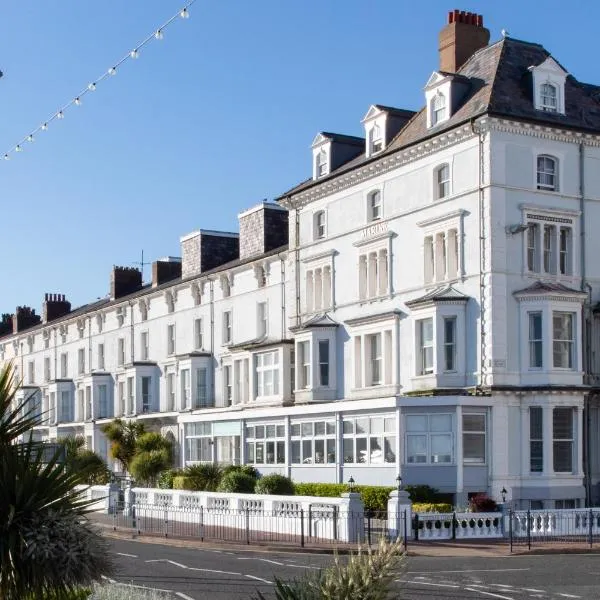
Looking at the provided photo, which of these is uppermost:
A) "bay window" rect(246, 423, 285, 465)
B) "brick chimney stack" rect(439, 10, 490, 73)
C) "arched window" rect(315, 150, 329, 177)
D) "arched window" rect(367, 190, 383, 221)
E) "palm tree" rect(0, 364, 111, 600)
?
"brick chimney stack" rect(439, 10, 490, 73)

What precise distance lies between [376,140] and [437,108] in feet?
12.9

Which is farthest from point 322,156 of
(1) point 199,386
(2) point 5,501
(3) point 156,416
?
(2) point 5,501

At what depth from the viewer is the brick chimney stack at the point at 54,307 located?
7669cm

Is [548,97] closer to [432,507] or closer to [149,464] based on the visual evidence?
[432,507]

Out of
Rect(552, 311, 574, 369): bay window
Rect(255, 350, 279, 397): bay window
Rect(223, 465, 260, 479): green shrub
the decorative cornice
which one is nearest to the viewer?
Rect(552, 311, 574, 369): bay window

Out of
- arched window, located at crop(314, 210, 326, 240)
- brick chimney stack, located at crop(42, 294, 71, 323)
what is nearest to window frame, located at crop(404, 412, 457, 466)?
arched window, located at crop(314, 210, 326, 240)

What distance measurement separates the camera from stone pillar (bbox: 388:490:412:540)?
28578mm

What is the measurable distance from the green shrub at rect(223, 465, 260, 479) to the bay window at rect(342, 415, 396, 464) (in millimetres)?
4791

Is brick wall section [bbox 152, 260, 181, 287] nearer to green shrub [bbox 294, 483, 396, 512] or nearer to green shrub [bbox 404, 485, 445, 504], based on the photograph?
green shrub [bbox 294, 483, 396, 512]

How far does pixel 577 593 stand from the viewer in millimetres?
18500

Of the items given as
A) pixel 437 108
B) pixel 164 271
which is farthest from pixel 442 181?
pixel 164 271

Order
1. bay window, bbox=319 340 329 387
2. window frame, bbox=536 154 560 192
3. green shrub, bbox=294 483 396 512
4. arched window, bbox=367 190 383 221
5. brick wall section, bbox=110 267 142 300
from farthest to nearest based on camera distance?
1. brick wall section, bbox=110 267 142 300
2. bay window, bbox=319 340 329 387
3. arched window, bbox=367 190 383 221
4. window frame, bbox=536 154 560 192
5. green shrub, bbox=294 483 396 512

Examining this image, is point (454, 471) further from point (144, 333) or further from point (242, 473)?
point (144, 333)

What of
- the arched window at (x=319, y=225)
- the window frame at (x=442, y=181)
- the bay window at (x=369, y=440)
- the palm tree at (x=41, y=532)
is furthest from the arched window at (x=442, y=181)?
the palm tree at (x=41, y=532)
